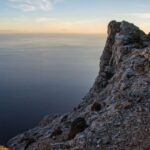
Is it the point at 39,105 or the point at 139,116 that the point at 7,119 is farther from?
the point at 139,116

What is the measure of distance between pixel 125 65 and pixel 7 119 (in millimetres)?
114309

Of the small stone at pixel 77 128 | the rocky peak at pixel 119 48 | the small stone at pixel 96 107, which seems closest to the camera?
the small stone at pixel 77 128

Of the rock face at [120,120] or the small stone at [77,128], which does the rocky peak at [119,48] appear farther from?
the small stone at [77,128]

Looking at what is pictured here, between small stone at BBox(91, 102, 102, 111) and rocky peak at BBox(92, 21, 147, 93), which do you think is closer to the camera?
small stone at BBox(91, 102, 102, 111)

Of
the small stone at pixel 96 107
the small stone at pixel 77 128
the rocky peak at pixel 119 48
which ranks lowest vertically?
the small stone at pixel 77 128

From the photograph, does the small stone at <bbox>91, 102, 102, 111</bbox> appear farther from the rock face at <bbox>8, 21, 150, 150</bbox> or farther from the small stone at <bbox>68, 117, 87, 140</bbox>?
the small stone at <bbox>68, 117, 87, 140</bbox>

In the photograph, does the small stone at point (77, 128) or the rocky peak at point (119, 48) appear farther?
the rocky peak at point (119, 48)

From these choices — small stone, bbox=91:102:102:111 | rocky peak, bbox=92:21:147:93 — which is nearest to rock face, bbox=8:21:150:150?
small stone, bbox=91:102:102:111

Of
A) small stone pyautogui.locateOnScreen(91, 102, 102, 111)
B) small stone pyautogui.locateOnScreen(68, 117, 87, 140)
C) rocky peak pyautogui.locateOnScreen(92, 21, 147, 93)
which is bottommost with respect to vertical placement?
small stone pyautogui.locateOnScreen(68, 117, 87, 140)

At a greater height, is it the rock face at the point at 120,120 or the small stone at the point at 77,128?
the rock face at the point at 120,120

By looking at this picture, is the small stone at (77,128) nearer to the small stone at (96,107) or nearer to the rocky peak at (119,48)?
the small stone at (96,107)

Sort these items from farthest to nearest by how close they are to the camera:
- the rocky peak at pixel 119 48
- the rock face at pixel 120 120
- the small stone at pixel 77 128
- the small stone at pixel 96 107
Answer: the rocky peak at pixel 119 48
the small stone at pixel 96 107
the small stone at pixel 77 128
the rock face at pixel 120 120

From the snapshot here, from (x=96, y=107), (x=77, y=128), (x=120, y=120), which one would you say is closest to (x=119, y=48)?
(x=96, y=107)

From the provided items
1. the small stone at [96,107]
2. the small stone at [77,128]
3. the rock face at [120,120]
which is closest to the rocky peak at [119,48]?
the rock face at [120,120]
